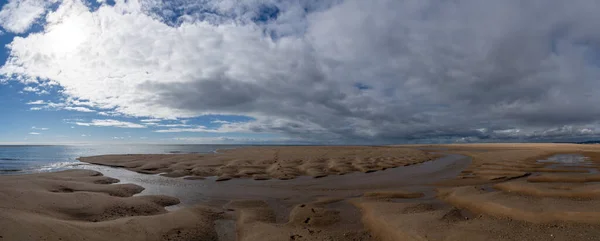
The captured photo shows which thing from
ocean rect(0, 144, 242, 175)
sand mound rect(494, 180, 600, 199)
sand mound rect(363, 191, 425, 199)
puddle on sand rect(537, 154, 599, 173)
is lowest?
ocean rect(0, 144, 242, 175)

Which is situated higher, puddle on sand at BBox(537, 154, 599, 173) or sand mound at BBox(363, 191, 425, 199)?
puddle on sand at BBox(537, 154, 599, 173)

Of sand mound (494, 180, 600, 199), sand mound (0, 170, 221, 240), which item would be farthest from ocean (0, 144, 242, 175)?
sand mound (494, 180, 600, 199)

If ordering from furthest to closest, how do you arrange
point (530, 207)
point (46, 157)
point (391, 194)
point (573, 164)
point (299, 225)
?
1. point (46, 157)
2. point (573, 164)
3. point (391, 194)
4. point (299, 225)
5. point (530, 207)

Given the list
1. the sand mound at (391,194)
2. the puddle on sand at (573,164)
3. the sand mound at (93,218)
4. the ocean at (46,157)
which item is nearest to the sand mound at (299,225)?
the sand mound at (93,218)

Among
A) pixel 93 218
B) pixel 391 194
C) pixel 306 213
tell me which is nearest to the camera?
pixel 93 218

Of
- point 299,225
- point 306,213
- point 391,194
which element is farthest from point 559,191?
point 299,225

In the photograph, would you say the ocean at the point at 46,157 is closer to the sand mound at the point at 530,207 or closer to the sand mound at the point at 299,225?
the sand mound at the point at 299,225

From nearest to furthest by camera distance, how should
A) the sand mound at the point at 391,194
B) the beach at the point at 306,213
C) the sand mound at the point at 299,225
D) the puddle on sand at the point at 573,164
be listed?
the beach at the point at 306,213 → the sand mound at the point at 299,225 → the sand mound at the point at 391,194 → the puddle on sand at the point at 573,164

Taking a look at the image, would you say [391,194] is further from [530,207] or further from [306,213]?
[530,207]

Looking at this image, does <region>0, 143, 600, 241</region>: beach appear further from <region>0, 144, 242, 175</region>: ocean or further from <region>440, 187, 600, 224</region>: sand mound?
<region>0, 144, 242, 175</region>: ocean

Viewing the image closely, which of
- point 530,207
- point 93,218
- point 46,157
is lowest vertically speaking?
point 46,157

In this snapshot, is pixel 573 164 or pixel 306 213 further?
pixel 573 164

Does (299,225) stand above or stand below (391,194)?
below

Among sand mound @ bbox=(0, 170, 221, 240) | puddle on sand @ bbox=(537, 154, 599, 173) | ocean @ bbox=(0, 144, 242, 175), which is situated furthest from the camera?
ocean @ bbox=(0, 144, 242, 175)
